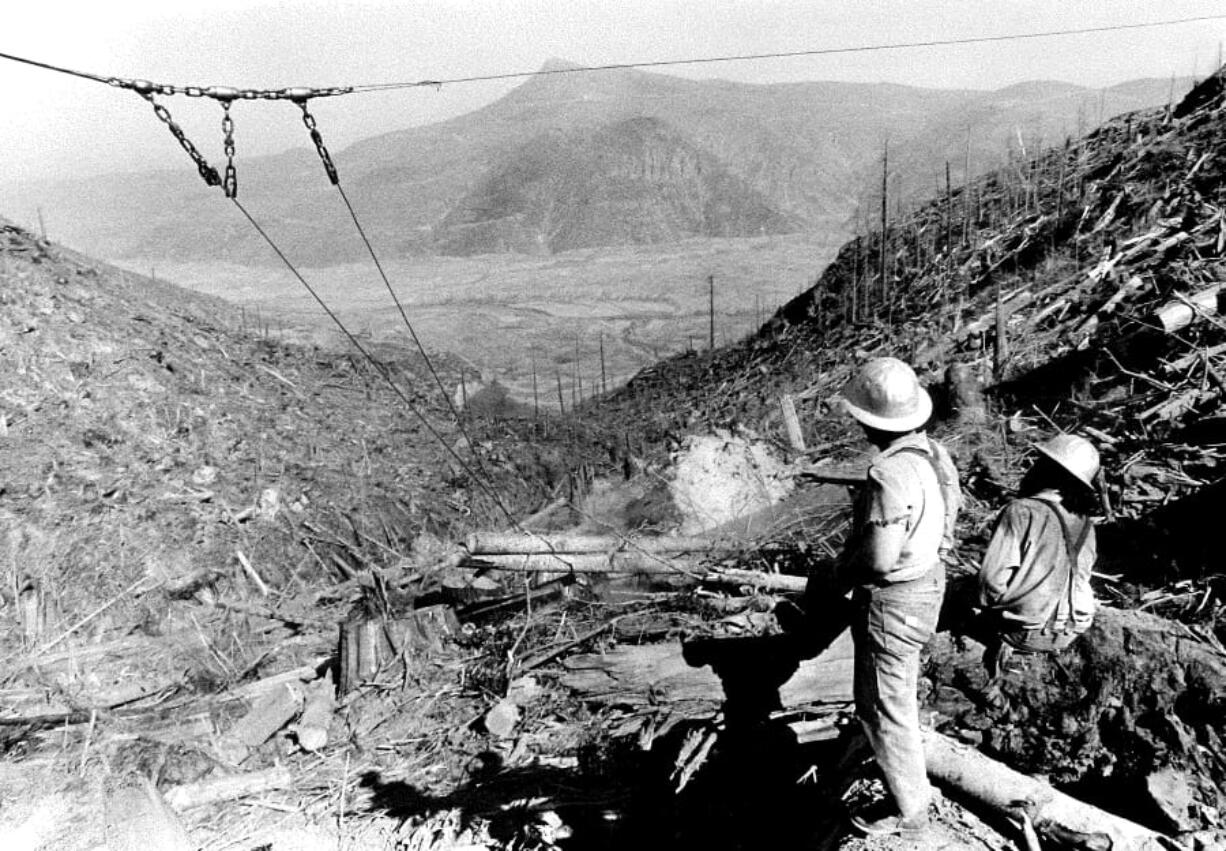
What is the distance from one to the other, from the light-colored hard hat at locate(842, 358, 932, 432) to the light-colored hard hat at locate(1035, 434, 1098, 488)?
75 centimetres

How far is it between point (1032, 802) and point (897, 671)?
576 mm

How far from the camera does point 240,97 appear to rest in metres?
4.41

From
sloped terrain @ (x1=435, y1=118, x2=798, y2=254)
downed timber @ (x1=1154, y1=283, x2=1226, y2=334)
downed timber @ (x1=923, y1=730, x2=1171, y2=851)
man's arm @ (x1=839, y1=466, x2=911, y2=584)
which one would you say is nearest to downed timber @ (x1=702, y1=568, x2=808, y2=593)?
downed timber @ (x1=923, y1=730, x2=1171, y2=851)

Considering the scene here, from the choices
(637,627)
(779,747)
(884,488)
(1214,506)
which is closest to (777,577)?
(637,627)

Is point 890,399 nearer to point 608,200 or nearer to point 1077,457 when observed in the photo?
point 1077,457

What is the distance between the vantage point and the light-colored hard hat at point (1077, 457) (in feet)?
9.61

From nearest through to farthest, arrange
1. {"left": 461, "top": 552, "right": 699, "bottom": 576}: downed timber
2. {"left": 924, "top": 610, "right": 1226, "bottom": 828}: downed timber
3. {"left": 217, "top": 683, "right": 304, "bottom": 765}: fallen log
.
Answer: {"left": 924, "top": 610, "right": 1226, "bottom": 828}: downed timber
{"left": 217, "top": 683, "right": 304, "bottom": 765}: fallen log
{"left": 461, "top": 552, "right": 699, "bottom": 576}: downed timber

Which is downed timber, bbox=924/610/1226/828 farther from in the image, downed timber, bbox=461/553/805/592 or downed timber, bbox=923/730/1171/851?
downed timber, bbox=461/553/805/592

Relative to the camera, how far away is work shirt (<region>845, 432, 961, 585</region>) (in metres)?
2.44

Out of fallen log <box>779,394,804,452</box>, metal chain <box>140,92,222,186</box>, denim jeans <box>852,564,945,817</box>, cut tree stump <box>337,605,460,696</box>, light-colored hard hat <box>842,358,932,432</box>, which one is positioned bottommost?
cut tree stump <box>337,605,460,696</box>

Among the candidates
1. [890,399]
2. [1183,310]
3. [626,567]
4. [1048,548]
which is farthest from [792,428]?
[890,399]

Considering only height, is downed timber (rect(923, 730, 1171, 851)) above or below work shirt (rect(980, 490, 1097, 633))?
below

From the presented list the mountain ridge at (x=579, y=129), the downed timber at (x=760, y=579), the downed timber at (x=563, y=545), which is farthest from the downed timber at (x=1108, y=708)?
the mountain ridge at (x=579, y=129)

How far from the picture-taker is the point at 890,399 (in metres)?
2.48
